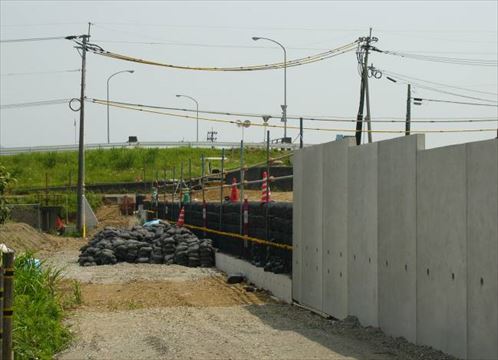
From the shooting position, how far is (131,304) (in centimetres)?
1561

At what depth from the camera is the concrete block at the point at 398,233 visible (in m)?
10.4

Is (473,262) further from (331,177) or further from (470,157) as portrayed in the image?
(331,177)

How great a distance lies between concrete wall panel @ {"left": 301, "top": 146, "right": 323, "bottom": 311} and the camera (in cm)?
1424

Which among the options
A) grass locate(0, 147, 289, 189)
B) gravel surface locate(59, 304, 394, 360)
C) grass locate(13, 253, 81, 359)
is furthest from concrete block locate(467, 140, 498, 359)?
grass locate(0, 147, 289, 189)

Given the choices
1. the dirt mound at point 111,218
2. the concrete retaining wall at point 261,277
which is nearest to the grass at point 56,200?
the dirt mound at point 111,218

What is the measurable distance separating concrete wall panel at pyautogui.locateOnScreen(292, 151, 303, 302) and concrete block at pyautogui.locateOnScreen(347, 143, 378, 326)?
107 inches

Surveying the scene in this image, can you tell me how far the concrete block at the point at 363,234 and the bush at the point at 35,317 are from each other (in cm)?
419

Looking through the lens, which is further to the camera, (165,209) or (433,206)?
(165,209)

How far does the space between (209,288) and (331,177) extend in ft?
19.2

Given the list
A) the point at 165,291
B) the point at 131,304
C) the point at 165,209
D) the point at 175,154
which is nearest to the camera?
the point at 131,304

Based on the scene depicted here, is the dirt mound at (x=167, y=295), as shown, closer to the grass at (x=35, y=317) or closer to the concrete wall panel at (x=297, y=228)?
the concrete wall panel at (x=297, y=228)

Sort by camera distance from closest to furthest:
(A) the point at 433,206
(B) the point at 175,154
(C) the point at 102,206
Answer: (A) the point at 433,206, (C) the point at 102,206, (B) the point at 175,154

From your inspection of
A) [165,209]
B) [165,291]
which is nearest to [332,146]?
[165,291]

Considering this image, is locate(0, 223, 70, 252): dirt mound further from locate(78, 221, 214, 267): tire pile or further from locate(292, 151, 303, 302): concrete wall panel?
locate(292, 151, 303, 302): concrete wall panel
